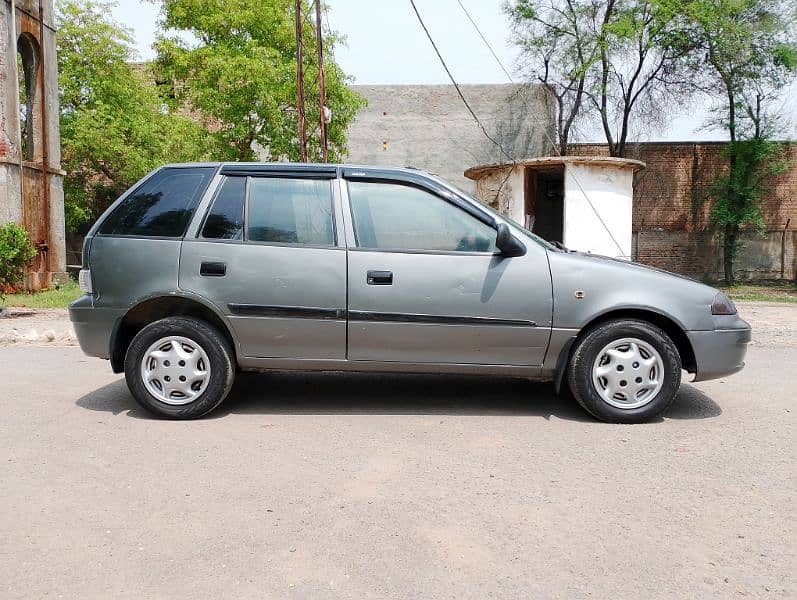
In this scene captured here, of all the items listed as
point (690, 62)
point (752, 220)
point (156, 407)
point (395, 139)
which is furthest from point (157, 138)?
point (156, 407)

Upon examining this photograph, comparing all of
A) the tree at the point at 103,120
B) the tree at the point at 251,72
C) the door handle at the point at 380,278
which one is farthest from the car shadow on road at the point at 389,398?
the tree at the point at 103,120

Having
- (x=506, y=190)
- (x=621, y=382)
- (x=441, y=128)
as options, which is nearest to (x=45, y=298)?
(x=506, y=190)

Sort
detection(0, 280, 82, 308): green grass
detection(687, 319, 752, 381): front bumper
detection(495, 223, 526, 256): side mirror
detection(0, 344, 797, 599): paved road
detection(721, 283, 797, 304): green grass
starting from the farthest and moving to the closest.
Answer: detection(721, 283, 797, 304): green grass < detection(0, 280, 82, 308): green grass < detection(687, 319, 752, 381): front bumper < detection(495, 223, 526, 256): side mirror < detection(0, 344, 797, 599): paved road

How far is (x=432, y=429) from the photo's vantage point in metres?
5.31

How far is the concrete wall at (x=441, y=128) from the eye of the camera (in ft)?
78.4

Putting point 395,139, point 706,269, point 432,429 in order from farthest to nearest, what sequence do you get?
point 395,139
point 706,269
point 432,429

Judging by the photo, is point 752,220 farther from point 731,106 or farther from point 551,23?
point 551,23

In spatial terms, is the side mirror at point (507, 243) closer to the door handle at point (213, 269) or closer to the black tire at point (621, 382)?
the black tire at point (621, 382)

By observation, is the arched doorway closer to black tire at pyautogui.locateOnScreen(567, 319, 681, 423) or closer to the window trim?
the window trim

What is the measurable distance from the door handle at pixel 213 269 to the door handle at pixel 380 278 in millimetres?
1072

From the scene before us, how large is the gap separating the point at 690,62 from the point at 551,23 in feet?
13.4

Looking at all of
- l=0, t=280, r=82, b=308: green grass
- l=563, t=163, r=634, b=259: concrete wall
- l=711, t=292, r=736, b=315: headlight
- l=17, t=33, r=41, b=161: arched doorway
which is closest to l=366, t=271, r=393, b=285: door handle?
l=711, t=292, r=736, b=315: headlight

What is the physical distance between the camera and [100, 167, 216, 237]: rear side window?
18.6 ft

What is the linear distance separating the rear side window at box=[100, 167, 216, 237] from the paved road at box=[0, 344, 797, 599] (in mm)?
1432
